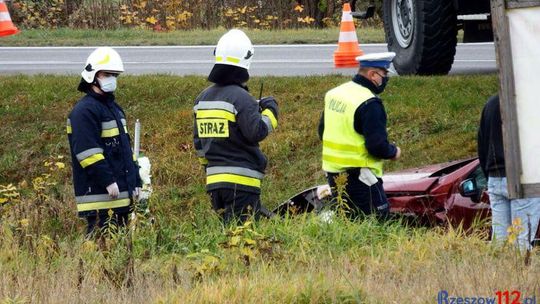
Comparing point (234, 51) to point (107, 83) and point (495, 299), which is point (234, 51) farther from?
point (495, 299)

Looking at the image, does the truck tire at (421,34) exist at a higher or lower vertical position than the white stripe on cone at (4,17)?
lower

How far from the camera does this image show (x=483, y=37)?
43.4 ft

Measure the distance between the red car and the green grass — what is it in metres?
10.7

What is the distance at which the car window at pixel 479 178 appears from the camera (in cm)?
794

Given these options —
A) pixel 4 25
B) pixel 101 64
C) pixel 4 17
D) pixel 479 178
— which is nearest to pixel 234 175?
pixel 101 64

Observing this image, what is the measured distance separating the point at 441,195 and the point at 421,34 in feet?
17.3

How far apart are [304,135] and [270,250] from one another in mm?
5743

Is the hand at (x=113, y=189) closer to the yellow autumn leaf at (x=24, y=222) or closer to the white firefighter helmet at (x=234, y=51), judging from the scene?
the yellow autumn leaf at (x=24, y=222)

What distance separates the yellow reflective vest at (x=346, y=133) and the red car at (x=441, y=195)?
1.37 feet

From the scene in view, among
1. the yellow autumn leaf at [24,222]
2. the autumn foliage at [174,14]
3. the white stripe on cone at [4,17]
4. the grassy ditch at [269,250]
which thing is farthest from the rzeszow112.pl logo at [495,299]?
the autumn foliage at [174,14]

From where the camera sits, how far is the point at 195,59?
17906 millimetres

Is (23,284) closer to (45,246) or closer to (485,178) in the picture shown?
(45,246)

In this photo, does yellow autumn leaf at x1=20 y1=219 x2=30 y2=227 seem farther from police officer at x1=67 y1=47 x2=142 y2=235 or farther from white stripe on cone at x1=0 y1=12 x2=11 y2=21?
white stripe on cone at x1=0 y1=12 x2=11 y2=21

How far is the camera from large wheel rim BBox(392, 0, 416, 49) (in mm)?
13594
